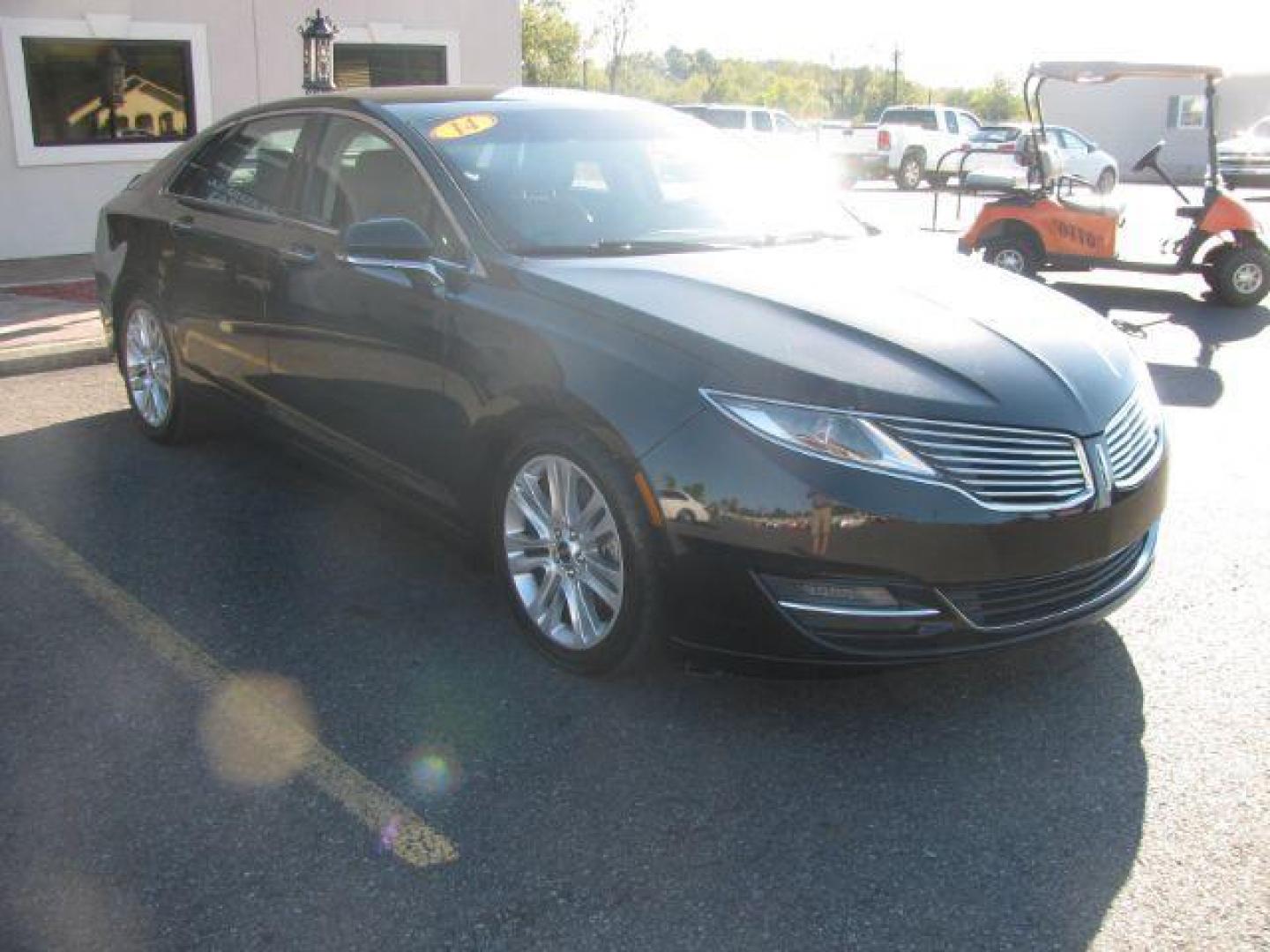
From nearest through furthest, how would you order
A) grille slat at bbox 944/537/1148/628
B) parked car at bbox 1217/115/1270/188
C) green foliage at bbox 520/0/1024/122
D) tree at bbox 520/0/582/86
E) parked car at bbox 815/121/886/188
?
1. grille slat at bbox 944/537/1148/628
2. parked car at bbox 1217/115/1270/188
3. parked car at bbox 815/121/886/188
4. tree at bbox 520/0/582/86
5. green foliage at bbox 520/0/1024/122

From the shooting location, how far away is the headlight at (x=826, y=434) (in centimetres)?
303

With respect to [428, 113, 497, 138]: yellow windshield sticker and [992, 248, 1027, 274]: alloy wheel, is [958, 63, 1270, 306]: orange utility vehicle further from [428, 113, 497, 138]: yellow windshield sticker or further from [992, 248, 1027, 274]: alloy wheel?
[428, 113, 497, 138]: yellow windshield sticker

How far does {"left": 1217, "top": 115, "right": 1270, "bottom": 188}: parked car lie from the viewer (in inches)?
975

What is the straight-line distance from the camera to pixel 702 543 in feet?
10.3

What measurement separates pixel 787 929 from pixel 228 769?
1495 millimetres

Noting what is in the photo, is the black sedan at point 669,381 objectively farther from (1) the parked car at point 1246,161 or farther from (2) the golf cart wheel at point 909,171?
(2) the golf cart wheel at point 909,171

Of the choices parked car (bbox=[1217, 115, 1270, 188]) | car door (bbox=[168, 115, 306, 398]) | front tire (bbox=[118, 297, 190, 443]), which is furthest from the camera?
parked car (bbox=[1217, 115, 1270, 188])

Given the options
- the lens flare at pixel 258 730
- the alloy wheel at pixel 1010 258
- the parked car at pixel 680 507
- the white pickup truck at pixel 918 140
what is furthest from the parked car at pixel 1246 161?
the lens flare at pixel 258 730

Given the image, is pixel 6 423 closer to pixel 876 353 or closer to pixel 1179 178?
pixel 876 353

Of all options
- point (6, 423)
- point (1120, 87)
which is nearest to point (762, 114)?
point (1120, 87)

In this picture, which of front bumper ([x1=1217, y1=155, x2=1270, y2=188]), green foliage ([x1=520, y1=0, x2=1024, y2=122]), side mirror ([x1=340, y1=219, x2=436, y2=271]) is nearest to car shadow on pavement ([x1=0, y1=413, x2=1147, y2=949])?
side mirror ([x1=340, y1=219, x2=436, y2=271])

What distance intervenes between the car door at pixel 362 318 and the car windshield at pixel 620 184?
207 millimetres

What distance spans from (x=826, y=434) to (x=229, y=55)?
10925mm

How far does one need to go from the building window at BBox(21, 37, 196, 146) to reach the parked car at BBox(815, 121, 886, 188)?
21.0 m
